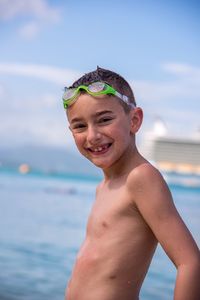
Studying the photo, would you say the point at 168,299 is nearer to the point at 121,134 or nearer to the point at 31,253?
the point at 31,253

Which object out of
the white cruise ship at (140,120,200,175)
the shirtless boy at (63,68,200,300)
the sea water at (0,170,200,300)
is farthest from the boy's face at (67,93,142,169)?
the white cruise ship at (140,120,200,175)

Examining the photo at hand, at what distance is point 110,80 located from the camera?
1.32 metres

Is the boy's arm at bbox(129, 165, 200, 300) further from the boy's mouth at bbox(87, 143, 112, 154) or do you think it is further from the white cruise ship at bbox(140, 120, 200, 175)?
the white cruise ship at bbox(140, 120, 200, 175)

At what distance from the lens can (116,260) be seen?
4.20 feet

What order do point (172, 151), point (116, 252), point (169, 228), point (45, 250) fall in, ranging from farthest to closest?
point (172, 151) → point (45, 250) → point (116, 252) → point (169, 228)

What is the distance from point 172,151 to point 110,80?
3448 centimetres

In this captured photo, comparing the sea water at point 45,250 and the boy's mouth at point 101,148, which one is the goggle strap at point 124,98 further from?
the sea water at point 45,250

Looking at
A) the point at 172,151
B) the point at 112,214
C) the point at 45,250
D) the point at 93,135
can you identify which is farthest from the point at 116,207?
the point at 172,151

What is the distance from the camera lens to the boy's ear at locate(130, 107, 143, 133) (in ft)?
4.36

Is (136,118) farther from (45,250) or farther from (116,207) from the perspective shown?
(45,250)

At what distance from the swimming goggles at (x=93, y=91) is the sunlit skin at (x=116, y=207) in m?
0.01

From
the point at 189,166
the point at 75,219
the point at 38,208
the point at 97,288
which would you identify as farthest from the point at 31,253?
the point at 189,166

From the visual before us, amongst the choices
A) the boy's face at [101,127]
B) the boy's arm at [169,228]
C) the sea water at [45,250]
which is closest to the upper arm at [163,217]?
the boy's arm at [169,228]

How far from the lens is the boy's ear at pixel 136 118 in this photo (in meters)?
1.33
